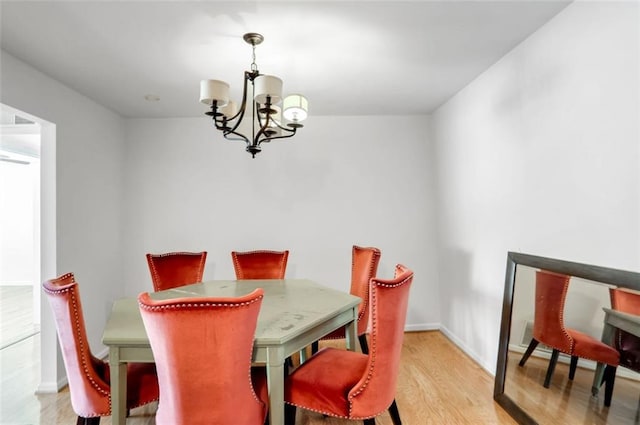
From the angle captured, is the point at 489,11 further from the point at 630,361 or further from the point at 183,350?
the point at 183,350

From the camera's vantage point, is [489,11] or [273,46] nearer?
[489,11]

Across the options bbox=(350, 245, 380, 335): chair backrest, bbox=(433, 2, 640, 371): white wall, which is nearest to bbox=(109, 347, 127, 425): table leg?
bbox=(350, 245, 380, 335): chair backrest

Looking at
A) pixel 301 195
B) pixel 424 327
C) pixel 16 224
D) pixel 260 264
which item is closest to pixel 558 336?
pixel 424 327

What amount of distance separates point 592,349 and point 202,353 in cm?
189

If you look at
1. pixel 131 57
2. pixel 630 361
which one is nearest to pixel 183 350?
pixel 630 361

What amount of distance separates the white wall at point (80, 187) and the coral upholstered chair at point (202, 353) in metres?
2.09

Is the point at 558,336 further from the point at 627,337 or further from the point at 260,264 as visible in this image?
the point at 260,264

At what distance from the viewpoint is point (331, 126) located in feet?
12.7

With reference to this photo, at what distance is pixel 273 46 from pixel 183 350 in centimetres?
194

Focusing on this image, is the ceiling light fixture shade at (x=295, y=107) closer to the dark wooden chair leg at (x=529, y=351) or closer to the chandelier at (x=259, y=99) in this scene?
the chandelier at (x=259, y=99)

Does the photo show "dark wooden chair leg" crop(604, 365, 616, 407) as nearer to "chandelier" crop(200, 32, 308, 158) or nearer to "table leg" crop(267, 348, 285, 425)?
"table leg" crop(267, 348, 285, 425)

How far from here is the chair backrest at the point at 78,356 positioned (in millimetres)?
1528

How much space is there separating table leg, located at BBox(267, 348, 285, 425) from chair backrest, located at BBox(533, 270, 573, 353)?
5.21 ft

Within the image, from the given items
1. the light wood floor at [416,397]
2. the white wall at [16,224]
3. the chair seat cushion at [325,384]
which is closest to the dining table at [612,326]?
the light wood floor at [416,397]
